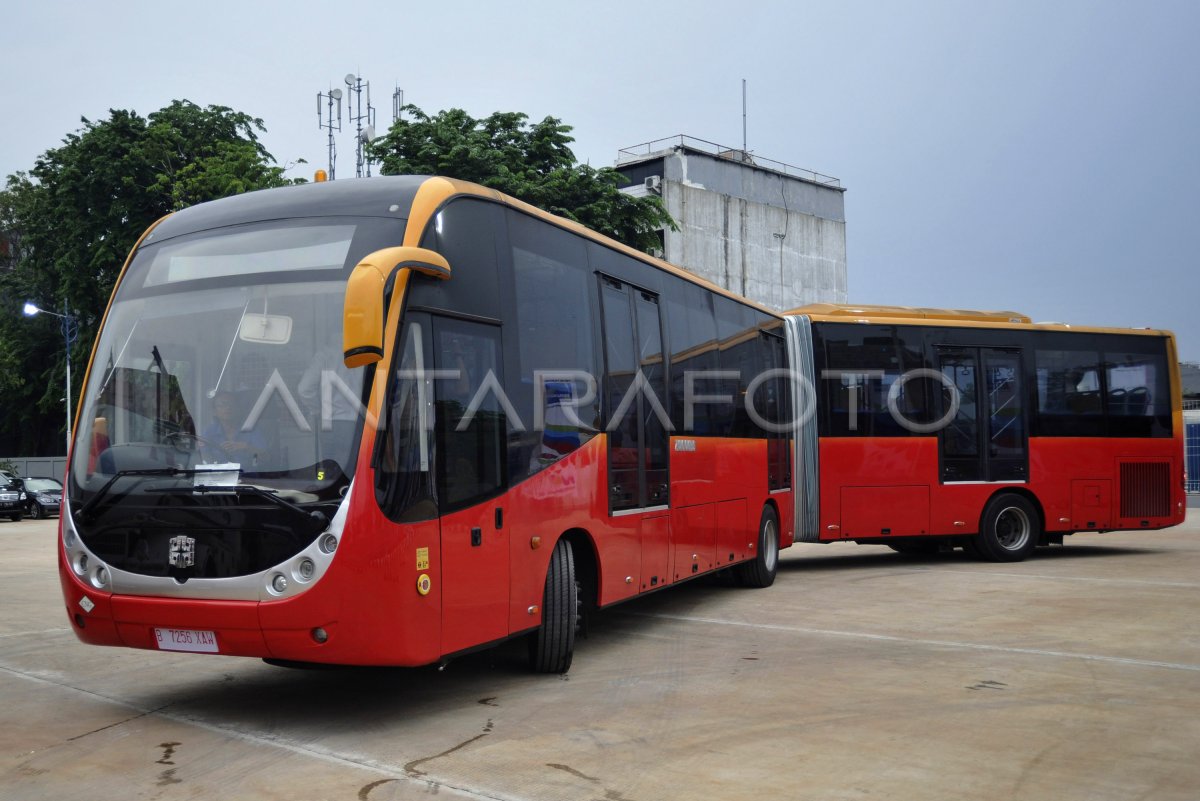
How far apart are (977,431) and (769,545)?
4264 millimetres

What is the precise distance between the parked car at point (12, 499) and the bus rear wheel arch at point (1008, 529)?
28513 millimetres

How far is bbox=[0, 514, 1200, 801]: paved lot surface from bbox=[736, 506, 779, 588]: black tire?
2.03m

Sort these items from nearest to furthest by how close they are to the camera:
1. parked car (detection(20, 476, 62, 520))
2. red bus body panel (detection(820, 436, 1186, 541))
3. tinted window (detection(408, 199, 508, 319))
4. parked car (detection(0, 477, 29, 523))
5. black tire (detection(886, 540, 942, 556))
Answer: tinted window (detection(408, 199, 508, 319)), red bus body panel (detection(820, 436, 1186, 541)), black tire (detection(886, 540, 942, 556)), parked car (detection(0, 477, 29, 523)), parked car (detection(20, 476, 62, 520))

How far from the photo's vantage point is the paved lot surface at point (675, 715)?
18.9 feet

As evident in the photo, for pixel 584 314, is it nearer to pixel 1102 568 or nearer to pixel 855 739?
pixel 855 739

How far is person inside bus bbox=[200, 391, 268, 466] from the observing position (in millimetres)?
6598

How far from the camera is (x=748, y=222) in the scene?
178 feet

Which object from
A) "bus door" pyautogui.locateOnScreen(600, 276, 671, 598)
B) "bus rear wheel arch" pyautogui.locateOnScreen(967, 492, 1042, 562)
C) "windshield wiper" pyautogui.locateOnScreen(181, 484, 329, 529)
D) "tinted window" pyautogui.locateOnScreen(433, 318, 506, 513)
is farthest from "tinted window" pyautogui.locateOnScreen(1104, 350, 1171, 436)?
"windshield wiper" pyautogui.locateOnScreen(181, 484, 329, 529)

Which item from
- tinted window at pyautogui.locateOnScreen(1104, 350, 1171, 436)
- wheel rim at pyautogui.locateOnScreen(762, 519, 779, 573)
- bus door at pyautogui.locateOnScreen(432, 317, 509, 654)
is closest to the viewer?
bus door at pyautogui.locateOnScreen(432, 317, 509, 654)

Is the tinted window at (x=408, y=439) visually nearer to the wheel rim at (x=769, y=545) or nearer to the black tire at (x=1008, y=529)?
the wheel rim at (x=769, y=545)

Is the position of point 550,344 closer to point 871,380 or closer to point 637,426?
point 637,426

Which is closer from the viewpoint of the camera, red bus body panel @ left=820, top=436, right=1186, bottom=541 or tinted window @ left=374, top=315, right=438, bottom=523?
tinted window @ left=374, top=315, right=438, bottom=523

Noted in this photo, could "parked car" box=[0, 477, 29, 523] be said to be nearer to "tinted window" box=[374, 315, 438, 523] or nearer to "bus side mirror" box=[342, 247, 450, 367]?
"tinted window" box=[374, 315, 438, 523]

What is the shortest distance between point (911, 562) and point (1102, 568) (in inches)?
104
